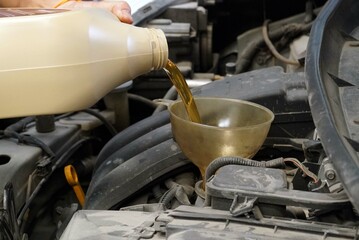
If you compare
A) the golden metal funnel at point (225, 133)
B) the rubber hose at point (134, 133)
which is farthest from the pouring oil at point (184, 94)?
the rubber hose at point (134, 133)

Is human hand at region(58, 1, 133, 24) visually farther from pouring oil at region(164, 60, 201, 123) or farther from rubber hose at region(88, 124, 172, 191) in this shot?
rubber hose at region(88, 124, 172, 191)

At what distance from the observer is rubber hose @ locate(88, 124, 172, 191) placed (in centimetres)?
114

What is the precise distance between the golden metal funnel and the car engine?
5 centimetres

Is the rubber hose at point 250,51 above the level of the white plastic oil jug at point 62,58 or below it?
below

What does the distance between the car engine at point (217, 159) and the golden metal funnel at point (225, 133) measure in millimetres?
55

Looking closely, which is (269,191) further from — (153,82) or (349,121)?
(153,82)

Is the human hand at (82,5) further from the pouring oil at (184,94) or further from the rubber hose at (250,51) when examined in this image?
the rubber hose at (250,51)

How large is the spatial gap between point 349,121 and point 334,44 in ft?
0.74

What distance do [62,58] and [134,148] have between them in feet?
1.35

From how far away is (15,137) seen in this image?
50.6 inches

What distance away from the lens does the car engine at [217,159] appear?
68 cm

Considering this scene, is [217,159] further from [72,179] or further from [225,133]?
[72,179]

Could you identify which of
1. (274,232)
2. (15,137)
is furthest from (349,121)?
(15,137)

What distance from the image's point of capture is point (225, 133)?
85 cm
